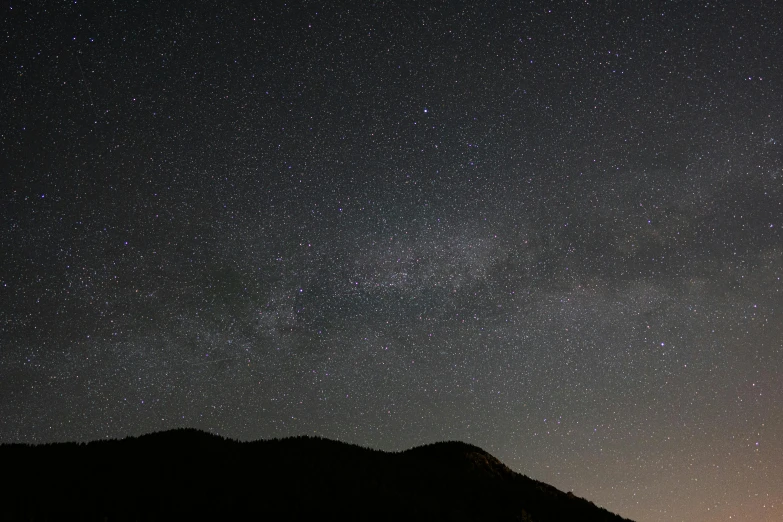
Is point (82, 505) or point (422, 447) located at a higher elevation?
point (422, 447)

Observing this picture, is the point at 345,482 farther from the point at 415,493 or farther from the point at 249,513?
the point at 249,513

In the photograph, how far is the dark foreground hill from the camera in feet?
43.1

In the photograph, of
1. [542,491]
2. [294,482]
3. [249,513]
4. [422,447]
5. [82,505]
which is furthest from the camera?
[422,447]

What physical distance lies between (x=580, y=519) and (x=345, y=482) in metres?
9.91

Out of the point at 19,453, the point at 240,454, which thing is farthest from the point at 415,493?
the point at 19,453

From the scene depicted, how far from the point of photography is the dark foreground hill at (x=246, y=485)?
13148 millimetres

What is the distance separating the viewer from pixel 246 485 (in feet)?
51.0

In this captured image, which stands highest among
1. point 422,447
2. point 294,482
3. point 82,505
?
point 422,447

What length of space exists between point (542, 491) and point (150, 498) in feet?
57.2

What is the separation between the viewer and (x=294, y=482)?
1625cm

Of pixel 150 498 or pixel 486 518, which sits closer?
pixel 150 498

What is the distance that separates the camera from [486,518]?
16.9m

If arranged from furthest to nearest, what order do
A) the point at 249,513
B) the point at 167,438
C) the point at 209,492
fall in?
the point at 167,438 → the point at 209,492 → the point at 249,513

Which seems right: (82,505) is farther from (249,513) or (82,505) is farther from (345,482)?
(345,482)
